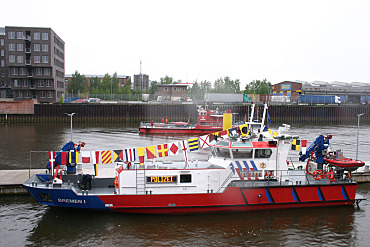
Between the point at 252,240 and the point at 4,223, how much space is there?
11186 mm

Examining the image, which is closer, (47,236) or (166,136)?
(47,236)

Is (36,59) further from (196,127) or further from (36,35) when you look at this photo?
(196,127)

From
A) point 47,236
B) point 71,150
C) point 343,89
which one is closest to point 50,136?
point 71,150

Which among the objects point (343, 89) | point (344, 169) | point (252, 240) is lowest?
point (252, 240)

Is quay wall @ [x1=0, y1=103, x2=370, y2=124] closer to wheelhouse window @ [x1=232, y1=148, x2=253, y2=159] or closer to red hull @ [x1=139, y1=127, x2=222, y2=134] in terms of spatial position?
red hull @ [x1=139, y1=127, x2=222, y2=134]

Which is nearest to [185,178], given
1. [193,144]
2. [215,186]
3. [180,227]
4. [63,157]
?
[215,186]

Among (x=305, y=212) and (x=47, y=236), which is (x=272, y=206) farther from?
(x=47, y=236)

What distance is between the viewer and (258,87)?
11344 centimetres

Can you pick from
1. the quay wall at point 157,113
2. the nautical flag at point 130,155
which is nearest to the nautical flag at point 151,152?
the nautical flag at point 130,155

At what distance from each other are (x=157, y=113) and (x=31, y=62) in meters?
27.8

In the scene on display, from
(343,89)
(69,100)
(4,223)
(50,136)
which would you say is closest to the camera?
(4,223)

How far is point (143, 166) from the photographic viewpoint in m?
16.8

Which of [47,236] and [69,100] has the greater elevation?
[69,100]

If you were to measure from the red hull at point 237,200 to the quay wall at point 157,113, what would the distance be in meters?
44.9
